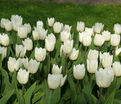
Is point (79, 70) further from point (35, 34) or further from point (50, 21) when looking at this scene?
point (50, 21)

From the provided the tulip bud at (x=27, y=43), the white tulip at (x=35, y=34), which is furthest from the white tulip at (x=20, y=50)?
the white tulip at (x=35, y=34)

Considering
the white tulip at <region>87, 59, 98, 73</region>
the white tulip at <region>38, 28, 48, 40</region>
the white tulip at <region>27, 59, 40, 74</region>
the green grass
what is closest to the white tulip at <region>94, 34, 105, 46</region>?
the white tulip at <region>38, 28, 48, 40</region>

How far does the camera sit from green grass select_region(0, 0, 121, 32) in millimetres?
8094

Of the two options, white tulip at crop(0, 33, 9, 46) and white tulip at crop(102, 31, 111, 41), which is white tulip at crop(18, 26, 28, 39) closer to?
white tulip at crop(0, 33, 9, 46)

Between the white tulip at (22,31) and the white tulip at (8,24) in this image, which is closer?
the white tulip at (22,31)

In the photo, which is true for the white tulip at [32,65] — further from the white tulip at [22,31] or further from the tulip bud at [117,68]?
the white tulip at [22,31]

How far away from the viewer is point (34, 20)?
306 inches

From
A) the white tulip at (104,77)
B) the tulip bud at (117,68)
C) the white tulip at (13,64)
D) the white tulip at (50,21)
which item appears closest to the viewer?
the white tulip at (104,77)

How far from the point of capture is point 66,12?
8945 mm

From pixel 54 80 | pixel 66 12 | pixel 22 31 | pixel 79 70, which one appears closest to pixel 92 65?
pixel 79 70

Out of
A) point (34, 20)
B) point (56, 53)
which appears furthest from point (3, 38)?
point (34, 20)

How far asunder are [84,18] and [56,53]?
4.92 meters

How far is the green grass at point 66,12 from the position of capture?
319 inches

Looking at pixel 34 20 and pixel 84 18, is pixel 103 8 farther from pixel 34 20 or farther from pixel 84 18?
pixel 34 20
